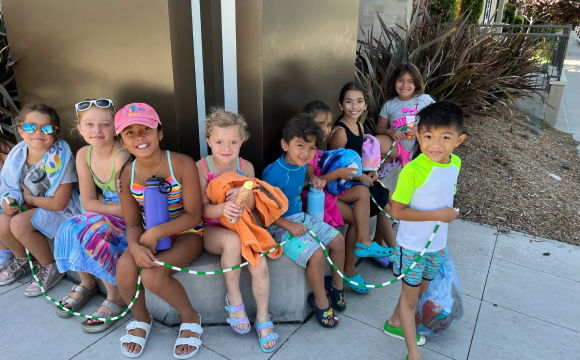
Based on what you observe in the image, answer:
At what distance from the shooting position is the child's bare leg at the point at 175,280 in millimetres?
2318

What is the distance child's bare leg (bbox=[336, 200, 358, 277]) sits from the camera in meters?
3.09

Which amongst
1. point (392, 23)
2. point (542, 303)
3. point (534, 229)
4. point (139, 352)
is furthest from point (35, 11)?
point (392, 23)

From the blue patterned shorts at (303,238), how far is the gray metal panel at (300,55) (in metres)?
0.60

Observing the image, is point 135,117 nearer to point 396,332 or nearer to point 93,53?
point 93,53

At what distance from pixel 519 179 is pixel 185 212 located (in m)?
4.68

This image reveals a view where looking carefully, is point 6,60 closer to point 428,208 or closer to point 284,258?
point 284,258

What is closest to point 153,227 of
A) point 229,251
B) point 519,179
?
point 229,251

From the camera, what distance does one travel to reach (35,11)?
3.28 metres

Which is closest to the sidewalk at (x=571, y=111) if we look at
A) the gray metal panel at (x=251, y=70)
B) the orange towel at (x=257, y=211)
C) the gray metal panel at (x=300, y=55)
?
the gray metal panel at (x=300, y=55)

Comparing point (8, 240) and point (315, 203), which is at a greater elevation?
point (315, 203)

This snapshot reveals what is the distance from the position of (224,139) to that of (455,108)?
A: 1.34 meters

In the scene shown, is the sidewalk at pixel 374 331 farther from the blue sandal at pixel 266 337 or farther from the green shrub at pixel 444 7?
the green shrub at pixel 444 7

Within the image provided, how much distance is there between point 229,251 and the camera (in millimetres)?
2412

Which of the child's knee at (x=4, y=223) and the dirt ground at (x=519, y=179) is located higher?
the child's knee at (x=4, y=223)
